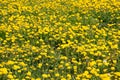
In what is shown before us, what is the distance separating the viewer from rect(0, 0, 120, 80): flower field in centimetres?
625

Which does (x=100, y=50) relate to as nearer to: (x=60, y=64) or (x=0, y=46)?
(x=60, y=64)

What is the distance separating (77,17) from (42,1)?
2164mm

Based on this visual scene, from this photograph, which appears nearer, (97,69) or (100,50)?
(97,69)

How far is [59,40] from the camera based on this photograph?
7883 millimetres

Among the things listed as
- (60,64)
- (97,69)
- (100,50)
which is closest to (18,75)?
(60,64)

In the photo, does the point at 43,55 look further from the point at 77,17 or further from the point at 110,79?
the point at 77,17

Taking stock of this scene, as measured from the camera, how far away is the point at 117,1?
36.2 feet

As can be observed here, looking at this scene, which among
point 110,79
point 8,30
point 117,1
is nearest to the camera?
point 110,79

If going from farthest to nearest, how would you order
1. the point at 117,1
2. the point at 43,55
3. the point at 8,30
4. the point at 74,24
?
the point at 117,1 < the point at 74,24 < the point at 8,30 < the point at 43,55

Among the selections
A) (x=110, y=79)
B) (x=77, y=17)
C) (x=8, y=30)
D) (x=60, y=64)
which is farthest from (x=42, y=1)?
(x=110, y=79)

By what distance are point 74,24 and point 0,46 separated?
2295 millimetres

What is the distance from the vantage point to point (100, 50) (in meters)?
7.14

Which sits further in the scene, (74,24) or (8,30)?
(74,24)

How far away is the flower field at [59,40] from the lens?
20.5 feet
